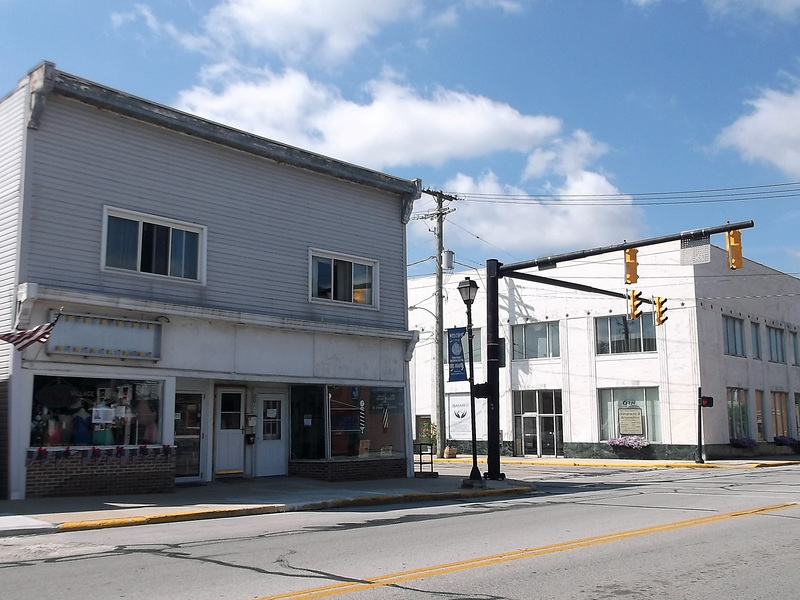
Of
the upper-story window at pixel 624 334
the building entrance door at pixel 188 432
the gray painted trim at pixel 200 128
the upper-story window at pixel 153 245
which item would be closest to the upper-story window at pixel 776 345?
the upper-story window at pixel 624 334

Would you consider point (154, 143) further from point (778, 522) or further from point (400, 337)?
point (778, 522)

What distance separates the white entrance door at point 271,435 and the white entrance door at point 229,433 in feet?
1.57

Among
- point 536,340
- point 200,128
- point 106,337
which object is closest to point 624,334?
point 536,340

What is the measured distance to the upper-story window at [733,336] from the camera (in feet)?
124

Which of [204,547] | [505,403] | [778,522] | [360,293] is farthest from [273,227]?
[505,403]

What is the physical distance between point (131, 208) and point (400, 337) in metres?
8.42

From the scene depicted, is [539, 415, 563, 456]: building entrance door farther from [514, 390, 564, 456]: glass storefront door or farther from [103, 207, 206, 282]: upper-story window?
[103, 207, 206, 282]: upper-story window

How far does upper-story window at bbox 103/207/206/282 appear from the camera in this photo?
1755cm

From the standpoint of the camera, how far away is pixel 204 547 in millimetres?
10781

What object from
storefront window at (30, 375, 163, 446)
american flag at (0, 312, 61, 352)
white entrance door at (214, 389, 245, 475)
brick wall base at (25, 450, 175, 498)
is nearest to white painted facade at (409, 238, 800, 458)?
white entrance door at (214, 389, 245, 475)

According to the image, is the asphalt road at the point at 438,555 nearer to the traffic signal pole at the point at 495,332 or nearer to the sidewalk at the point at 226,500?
the sidewalk at the point at 226,500

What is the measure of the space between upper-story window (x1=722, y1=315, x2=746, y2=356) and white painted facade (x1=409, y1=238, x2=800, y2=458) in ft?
0.83

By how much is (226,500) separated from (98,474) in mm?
2716

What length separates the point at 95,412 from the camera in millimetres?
16844
